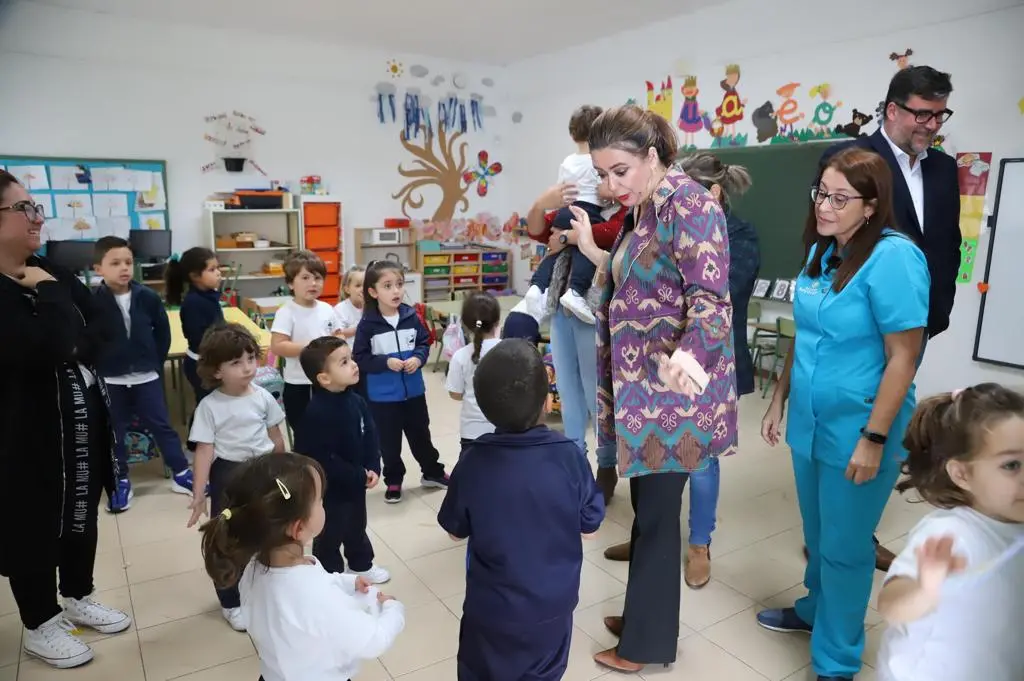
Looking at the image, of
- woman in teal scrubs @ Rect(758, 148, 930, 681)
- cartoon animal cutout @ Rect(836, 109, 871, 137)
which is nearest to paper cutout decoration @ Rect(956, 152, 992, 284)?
cartoon animal cutout @ Rect(836, 109, 871, 137)

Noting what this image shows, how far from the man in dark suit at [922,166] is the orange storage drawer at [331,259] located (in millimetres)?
6392

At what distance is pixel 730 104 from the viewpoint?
235 inches

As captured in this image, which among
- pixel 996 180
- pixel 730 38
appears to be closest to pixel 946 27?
pixel 996 180

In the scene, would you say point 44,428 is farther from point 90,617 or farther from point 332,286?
point 332,286

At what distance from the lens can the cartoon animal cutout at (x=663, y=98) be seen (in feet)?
21.5

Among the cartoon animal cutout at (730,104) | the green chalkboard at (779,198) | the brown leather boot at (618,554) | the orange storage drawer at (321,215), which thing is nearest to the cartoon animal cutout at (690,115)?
the cartoon animal cutout at (730,104)

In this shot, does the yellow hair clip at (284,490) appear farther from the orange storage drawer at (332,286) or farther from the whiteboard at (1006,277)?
the orange storage drawer at (332,286)

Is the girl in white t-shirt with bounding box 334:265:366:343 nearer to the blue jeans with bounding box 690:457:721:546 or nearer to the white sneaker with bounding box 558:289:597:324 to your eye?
the white sneaker with bounding box 558:289:597:324

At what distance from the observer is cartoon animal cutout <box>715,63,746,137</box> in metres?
5.88

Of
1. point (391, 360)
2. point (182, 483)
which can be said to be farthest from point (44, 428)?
point (182, 483)

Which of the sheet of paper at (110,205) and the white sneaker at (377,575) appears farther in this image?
the sheet of paper at (110,205)

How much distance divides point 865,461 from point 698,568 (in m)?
1.06

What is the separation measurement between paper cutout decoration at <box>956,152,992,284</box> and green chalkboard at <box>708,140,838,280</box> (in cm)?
104

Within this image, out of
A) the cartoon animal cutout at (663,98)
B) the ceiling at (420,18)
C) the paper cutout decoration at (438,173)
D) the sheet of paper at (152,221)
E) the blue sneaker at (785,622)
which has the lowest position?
the blue sneaker at (785,622)
